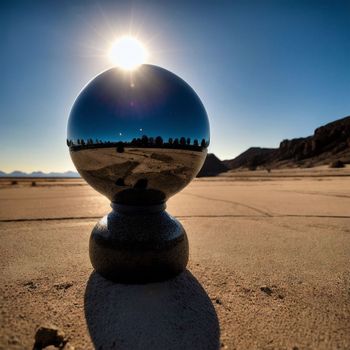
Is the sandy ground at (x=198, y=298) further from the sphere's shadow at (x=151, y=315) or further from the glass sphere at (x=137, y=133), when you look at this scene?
the glass sphere at (x=137, y=133)

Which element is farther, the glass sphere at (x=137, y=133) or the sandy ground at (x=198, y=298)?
the glass sphere at (x=137, y=133)

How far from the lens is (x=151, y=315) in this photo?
68.6 inches

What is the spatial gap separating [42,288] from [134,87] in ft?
6.23

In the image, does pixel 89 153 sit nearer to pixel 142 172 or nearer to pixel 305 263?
pixel 142 172

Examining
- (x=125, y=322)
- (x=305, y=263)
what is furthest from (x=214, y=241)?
(x=125, y=322)

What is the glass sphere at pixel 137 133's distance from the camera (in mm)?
2203

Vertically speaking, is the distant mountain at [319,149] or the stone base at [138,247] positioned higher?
the distant mountain at [319,149]

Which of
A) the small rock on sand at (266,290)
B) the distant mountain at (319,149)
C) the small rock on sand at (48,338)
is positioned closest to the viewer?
the small rock on sand at (48,338)

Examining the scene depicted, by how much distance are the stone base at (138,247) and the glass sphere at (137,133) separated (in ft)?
0.65

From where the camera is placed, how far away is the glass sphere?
7.23 ft

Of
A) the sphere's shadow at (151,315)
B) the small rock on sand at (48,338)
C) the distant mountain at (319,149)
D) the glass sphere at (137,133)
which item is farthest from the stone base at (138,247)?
the distant mountain at (319,149)

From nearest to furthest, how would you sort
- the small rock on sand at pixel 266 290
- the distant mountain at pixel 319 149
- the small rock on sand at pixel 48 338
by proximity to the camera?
the small rock on sand at pixel 48 338, the small rock on sand at pixel 266 290, the distant mountain at pixel 319 149

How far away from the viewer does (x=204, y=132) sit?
2510 mm

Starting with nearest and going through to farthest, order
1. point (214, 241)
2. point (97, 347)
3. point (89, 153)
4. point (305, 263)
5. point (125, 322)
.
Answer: point (97, 347), point (125, 322), point (89, 153), point (305, 263), point (214, 241)
